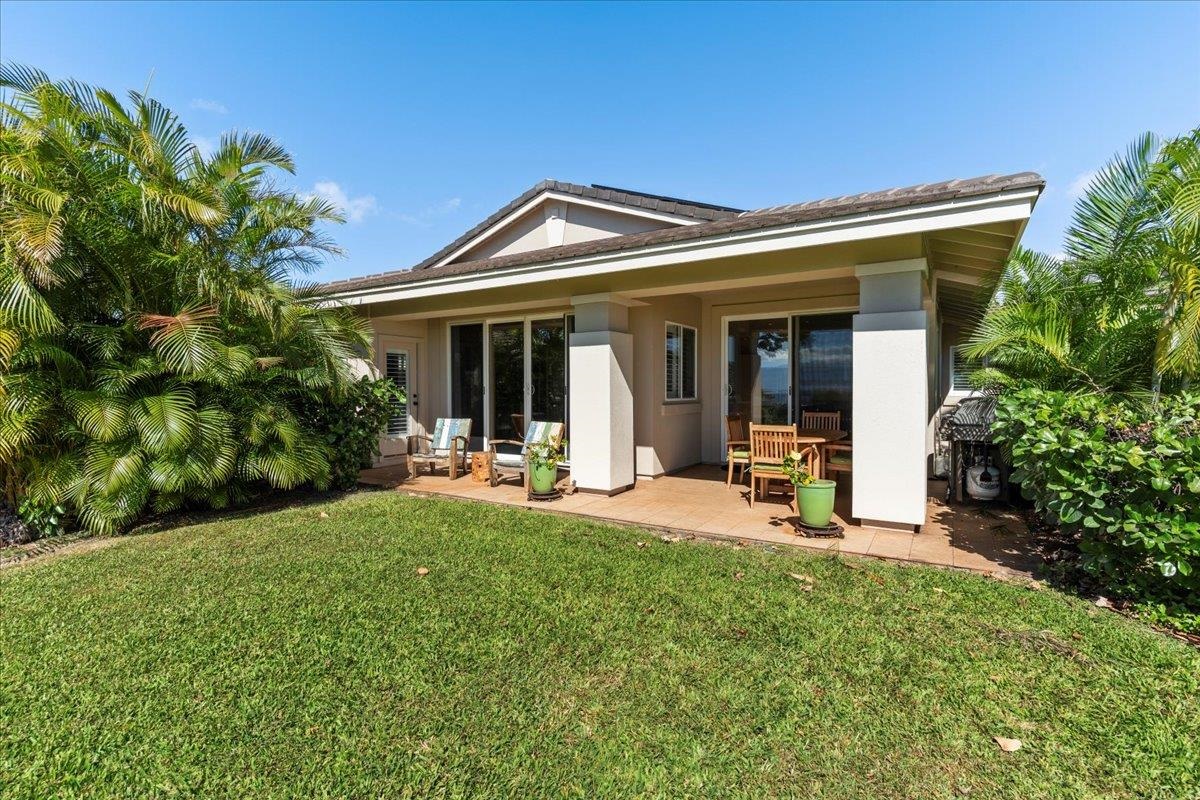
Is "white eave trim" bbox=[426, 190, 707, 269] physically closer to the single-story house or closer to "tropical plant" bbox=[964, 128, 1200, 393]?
the single-story house

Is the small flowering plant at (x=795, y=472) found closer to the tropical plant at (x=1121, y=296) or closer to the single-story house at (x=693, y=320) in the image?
the single-story house at (x=693, y=320)

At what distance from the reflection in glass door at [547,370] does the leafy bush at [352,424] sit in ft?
8.26

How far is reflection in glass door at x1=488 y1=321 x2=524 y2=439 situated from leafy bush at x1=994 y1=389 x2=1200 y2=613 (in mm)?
8177

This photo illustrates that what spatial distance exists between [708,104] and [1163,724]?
14769mm

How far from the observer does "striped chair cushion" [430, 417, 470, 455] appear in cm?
1009

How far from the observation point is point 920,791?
237 cm

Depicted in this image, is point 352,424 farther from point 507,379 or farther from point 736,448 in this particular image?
point 736,448

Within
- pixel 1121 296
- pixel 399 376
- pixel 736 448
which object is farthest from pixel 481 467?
pixel 1121 296

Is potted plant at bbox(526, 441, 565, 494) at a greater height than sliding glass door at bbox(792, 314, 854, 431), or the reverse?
sliding glass door at bbox(792, 314, 854, 431)

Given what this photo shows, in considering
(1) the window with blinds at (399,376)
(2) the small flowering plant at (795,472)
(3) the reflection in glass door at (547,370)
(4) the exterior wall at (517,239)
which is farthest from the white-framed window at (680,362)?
(1) the window with blinds at (399,376)

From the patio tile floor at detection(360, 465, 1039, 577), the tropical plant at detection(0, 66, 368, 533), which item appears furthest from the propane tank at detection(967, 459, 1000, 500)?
the tropical plant at detection(0, 66, 368, 533)

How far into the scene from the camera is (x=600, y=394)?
316 inches

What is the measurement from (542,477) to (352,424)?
11.6 ft

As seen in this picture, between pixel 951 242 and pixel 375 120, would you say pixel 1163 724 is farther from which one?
pixel 375 120
